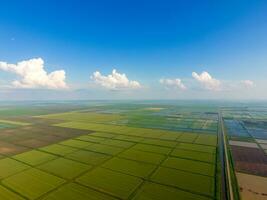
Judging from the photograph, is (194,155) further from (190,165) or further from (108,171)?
(108,171)

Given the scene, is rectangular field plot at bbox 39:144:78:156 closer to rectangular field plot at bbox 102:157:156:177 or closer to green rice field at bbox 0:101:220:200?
green rice field at bbox 0:101:220:200

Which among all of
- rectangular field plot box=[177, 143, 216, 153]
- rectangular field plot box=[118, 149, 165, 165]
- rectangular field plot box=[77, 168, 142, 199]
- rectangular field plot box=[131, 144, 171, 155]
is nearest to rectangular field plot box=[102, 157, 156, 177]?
rectangular field plot box=[77, 168, 142, 199]

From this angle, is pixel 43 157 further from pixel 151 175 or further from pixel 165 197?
pixel 165 197

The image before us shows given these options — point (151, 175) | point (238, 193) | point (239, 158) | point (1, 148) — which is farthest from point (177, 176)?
point (1, 148)

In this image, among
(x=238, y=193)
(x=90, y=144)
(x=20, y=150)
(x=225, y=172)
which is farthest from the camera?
(x=90, y=144)

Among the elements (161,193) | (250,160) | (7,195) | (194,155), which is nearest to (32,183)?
(7,195)

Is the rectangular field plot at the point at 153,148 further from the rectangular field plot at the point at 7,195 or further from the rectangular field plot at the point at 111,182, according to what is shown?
the rectangular field plot at the point at 7,195

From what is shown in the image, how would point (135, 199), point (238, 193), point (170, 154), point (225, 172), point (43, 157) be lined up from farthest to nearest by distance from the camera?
1. point (170, 154)
2. point (43, 157)
3. point (225, 172)
4. point (238, 193)
5. point (135, 199)
